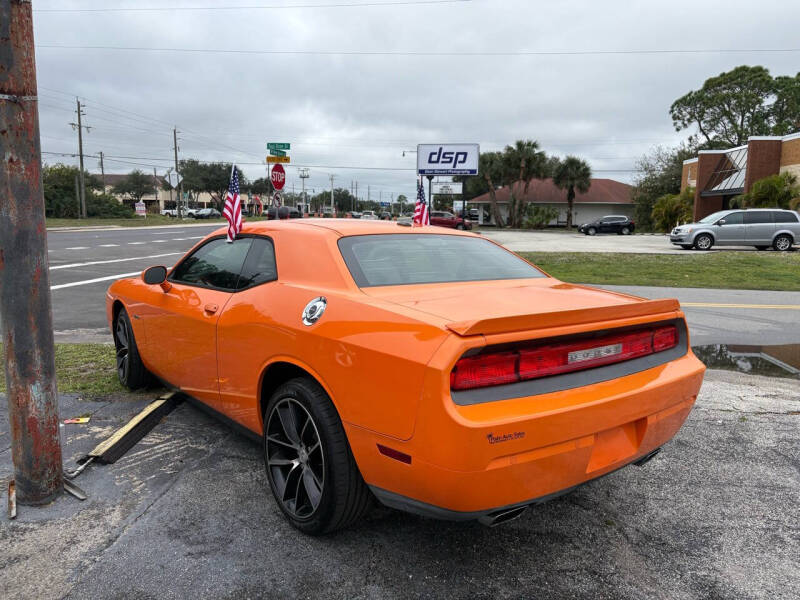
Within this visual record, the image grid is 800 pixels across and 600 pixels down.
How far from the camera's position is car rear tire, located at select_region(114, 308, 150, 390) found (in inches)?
182

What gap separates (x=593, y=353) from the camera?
252 centimetres

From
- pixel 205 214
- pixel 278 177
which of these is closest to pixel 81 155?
pixel 205 214

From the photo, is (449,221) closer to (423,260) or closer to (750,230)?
(750,230)

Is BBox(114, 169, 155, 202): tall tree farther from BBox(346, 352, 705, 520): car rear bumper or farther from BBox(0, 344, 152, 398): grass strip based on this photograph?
BBox(346, 352, 705, 520): car rear bumper

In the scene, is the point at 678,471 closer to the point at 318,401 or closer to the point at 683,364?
the point at 683,364

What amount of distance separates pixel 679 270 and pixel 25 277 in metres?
15.3

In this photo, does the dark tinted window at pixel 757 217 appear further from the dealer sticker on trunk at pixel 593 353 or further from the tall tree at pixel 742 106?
the tall tree at pixel 742 106

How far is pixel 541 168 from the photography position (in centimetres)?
5209

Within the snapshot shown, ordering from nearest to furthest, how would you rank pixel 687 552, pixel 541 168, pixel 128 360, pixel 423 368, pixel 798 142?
pixel 423 368 → pixel 687 552 → pixel 128 360 → pixel 798 142 → pixel 541 168

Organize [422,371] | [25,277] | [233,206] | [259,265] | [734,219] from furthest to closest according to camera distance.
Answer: [734,219], [233,206], [259,265], [25,277], [422,371]


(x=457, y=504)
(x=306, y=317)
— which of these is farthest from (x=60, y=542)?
(x=457, y=504)

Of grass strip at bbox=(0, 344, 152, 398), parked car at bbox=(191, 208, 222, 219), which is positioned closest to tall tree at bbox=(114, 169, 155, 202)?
parked car at bbox=(191, 208, 222, 219)

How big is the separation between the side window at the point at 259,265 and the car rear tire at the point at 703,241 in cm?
2375

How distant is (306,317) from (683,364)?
192 cm
